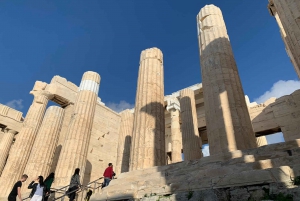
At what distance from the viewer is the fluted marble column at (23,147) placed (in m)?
16.0

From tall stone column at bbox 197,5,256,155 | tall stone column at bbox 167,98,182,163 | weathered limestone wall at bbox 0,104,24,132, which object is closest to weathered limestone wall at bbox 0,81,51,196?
weathered limestone wall at bbox 0,104,24,132

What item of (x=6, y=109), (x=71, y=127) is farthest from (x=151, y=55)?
(x=6, y=109)

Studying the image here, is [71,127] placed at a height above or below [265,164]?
above

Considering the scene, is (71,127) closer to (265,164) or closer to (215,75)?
(215,75)

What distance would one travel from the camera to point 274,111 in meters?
18.9

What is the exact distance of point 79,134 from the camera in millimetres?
14234

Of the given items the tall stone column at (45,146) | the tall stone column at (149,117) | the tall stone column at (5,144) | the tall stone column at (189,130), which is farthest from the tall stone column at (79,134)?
the tall stone column at (5,144)

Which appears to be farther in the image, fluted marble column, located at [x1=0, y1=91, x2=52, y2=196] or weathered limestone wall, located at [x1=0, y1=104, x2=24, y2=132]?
weathered limestone wall, located at [x1=0, y1=104, x2=24, y2=132]

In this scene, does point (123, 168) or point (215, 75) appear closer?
point (215, 75)

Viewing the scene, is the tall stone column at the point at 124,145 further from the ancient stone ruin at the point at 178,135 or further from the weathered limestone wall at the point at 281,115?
the weathered limestone wall at the point at 281,115

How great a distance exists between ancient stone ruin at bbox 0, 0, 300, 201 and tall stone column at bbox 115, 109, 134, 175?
3.6 inches

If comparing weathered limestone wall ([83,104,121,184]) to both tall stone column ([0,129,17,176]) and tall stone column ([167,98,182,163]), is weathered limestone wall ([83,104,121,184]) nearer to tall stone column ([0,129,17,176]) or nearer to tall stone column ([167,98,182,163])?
tall stone column ([0,129,17,176])

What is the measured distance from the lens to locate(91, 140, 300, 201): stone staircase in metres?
4.48

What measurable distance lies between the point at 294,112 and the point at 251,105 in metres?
4.29
